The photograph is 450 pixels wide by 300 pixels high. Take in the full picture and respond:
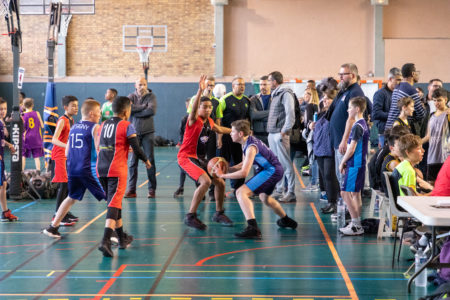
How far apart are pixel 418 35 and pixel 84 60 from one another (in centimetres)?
1294

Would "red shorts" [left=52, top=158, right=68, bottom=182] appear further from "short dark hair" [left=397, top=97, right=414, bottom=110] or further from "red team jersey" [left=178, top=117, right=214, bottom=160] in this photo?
"short dark hair" [left=397, top=97, right=414, bottom=110]

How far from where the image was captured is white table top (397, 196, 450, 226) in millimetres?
4438

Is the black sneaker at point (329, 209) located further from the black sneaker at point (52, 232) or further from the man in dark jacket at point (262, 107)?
the black sneaker at point (52, 232)

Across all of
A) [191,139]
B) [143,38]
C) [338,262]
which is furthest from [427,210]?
[143,38]

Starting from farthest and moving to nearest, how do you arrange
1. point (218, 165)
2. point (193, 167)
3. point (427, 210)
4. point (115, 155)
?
1. point (193, 167)
2. point (218, 165)
3. point (115, 155)
4. point (427, 210)

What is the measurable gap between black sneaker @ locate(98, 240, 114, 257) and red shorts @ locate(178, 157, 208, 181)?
6.45 feet

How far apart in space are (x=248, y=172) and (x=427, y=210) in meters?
3.14

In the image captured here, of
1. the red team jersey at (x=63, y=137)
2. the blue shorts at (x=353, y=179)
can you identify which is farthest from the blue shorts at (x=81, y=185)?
the blue shorts at (x=353, y=179)

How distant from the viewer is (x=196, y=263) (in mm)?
6480

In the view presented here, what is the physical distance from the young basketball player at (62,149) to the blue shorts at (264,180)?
2543 millimetres

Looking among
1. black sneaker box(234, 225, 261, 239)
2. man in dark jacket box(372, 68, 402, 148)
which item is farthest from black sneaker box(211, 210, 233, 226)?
man in dark jacket box(372, 68, 402, 148)

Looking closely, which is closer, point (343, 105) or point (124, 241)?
point (124, 241)

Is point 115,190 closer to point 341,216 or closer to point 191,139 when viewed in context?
point 191,139

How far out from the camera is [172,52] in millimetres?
24531
